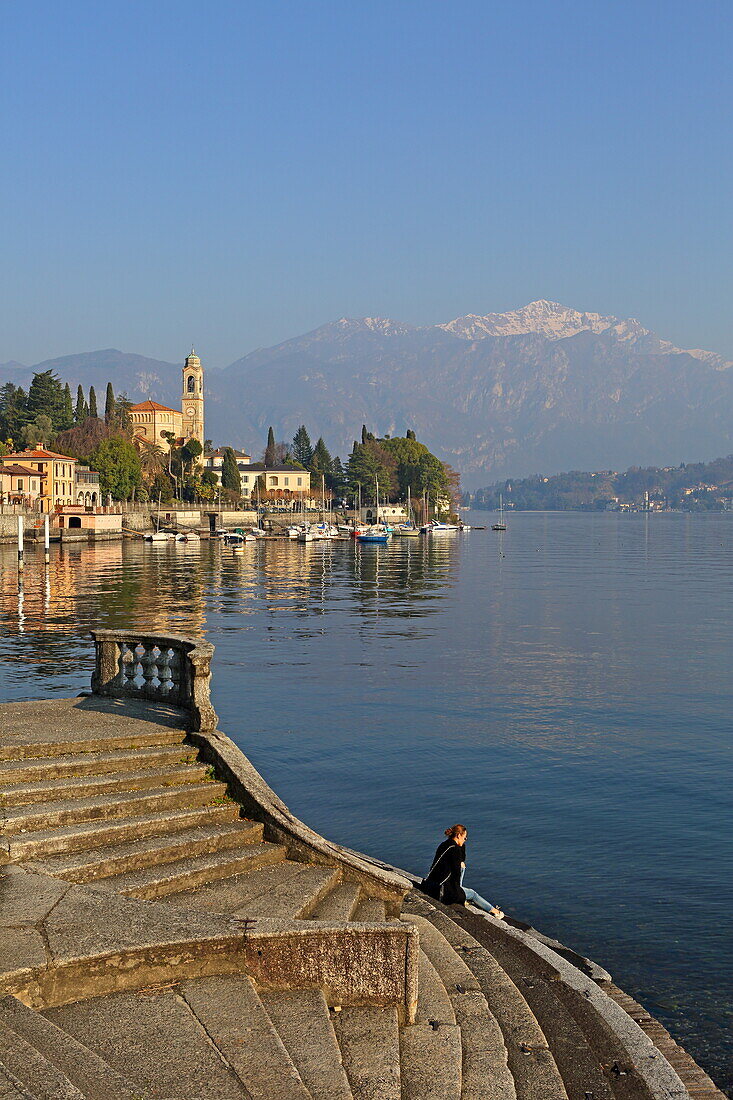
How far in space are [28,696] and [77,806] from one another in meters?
22.7

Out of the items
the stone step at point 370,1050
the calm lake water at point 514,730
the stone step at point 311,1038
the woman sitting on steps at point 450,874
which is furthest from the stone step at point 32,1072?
the calm lake water at point 514,730

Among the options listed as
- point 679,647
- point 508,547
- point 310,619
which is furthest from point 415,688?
point 508,547

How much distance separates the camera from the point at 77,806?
14.0 m

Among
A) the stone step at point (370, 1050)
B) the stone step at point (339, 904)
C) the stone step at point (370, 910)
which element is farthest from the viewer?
the stone step at point (370, 910)

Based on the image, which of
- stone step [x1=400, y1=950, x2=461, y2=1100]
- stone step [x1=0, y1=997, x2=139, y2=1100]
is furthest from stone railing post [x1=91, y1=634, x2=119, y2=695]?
stone step [x1=0, y1=997, x2=139, y2=1100]

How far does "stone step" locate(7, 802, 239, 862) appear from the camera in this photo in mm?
12961

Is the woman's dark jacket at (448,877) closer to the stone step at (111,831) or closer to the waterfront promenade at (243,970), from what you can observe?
the waterfront promenade at (243,970)

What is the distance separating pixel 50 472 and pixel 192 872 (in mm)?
174422

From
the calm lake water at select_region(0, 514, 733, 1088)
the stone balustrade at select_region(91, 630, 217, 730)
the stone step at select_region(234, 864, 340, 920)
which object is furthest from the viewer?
the calm lake water at select_region(0, 514, 733, 1088)

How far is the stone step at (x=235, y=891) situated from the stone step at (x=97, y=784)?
7.63 feet

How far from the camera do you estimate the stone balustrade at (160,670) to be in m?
17.5

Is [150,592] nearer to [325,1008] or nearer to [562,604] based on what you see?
[562,604]

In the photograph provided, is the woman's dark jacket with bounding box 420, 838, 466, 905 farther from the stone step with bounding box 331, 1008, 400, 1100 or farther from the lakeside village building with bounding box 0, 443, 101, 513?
the lakeside village building with bounding box 0, 443, 101, 513

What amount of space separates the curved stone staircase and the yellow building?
166 m
